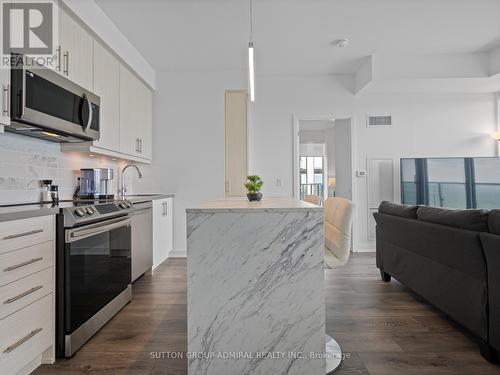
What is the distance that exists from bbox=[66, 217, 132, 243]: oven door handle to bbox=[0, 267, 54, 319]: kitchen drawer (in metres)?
0.21

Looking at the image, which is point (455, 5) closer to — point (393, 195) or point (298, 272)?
point (393, 195)

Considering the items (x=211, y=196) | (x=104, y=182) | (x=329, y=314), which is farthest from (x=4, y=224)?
(x=211, y=196)

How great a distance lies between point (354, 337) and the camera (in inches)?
84.0

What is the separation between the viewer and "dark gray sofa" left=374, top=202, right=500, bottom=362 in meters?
1.79

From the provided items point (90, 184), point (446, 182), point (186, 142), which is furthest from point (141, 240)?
point (446, 182)

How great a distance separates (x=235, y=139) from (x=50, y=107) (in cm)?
274

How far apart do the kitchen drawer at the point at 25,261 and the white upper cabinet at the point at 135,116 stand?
189 centimetres

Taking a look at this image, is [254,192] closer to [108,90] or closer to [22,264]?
[22,264]

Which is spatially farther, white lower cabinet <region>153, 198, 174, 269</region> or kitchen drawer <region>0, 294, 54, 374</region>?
white lower cabinet <region>153, 198, 174, 269</region>

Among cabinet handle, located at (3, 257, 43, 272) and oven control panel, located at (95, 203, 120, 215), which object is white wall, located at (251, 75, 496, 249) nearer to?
oven control panel, located at (95, 203, 120, 215)

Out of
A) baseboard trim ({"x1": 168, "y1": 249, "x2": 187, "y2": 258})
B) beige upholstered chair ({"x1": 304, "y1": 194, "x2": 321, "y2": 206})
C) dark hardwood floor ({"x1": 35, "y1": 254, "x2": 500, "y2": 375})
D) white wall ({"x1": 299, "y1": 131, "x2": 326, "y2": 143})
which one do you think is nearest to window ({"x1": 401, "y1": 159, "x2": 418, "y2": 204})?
dark hardwood floor ({"x1": 35, "y1": 254, "x2": 500, "y2": 375})

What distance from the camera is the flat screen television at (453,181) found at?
14.7ft

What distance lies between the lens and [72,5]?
Answer: 8.21ft

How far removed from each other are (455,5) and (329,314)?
10.3 feet
